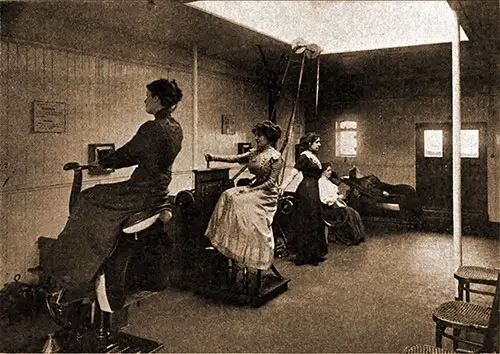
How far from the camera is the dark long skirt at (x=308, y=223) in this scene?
588 centimetres

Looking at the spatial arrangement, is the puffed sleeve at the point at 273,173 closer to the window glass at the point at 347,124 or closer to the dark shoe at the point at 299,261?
the dark shoe at the point at 299,261

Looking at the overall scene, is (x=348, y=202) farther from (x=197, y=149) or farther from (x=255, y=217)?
(x=255, y=217)

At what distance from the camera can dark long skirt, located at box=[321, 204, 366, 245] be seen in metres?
7.09

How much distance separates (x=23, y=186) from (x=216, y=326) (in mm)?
2181

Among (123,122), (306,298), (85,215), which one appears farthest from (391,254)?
(85,215)

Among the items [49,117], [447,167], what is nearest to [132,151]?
[49,117]

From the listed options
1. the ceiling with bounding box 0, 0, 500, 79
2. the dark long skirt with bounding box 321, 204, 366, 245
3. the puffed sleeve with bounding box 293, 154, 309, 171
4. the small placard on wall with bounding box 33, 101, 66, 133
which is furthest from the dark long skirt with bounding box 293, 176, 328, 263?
the small placard on wall with bounding box 33, 101, 66, 133

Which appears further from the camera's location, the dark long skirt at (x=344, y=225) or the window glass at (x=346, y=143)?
the window glass at (x=346, y=143)

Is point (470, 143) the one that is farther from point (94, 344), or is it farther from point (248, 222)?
point (94, 344)

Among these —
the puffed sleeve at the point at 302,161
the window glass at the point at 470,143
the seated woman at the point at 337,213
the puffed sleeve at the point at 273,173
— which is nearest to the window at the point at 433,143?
the window glass at the point at 470,143

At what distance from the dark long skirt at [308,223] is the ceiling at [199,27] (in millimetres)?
1968

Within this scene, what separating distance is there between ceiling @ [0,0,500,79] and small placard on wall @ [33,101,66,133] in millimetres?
701

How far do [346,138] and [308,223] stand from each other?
459 centimetres

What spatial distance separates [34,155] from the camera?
14.1 ft
